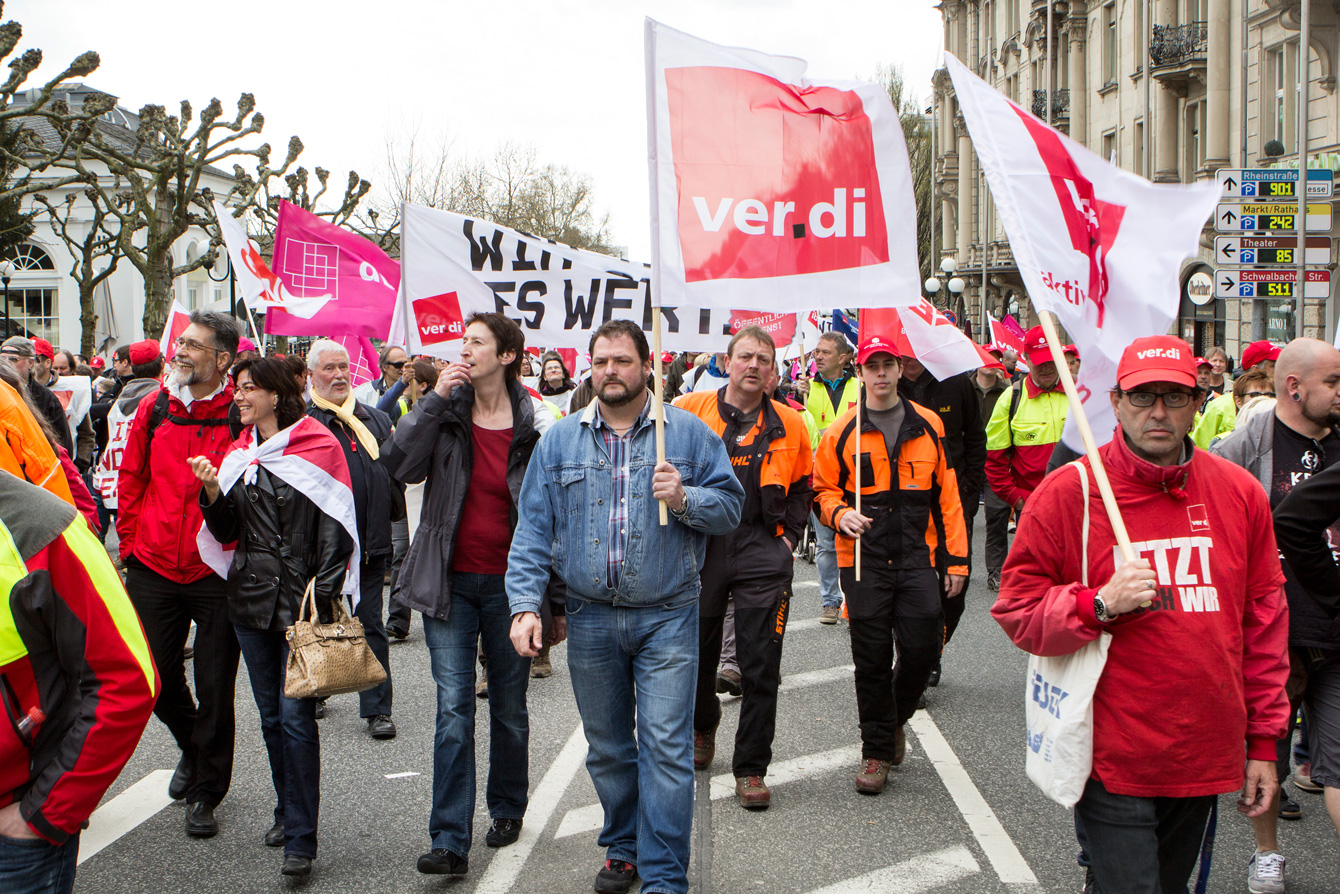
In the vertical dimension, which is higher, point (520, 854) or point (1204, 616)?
point (1204, 616)

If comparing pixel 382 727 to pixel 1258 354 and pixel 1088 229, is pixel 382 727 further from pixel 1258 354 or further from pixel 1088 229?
pixel 1258 354

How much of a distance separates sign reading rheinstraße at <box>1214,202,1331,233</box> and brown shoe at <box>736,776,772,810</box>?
11.1 metres

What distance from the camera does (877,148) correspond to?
471cm

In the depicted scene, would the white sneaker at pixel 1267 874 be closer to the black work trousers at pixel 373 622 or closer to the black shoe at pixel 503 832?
the black shoe at pixel 503 832

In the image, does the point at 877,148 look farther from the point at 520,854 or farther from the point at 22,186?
the point at 22,186

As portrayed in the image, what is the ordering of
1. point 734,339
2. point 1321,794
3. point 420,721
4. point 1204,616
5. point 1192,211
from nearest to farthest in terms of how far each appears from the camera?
point 1204,616 < point 1192,211 < point 1321,794 < point 734,339 < point 420,721

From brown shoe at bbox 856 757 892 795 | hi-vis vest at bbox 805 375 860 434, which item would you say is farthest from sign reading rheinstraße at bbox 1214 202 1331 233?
brown shoe at bbox 856 757 892 795

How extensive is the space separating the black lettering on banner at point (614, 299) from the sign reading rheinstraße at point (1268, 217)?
9183mm

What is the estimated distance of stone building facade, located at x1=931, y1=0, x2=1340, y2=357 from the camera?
24.2 metres

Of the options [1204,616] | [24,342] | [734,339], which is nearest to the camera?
[1204,616]

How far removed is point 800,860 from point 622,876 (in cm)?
74

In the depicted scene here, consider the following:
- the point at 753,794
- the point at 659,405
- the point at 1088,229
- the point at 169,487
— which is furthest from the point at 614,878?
the point at 1088,229

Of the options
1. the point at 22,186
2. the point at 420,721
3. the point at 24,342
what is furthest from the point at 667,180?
the point at 22,186

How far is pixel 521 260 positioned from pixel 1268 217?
1070 cm
